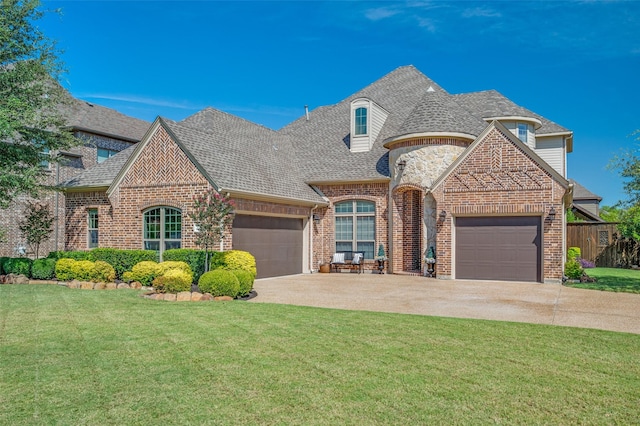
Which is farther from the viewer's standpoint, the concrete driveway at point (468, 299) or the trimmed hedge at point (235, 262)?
the trimmed hedge at point (235, 262)

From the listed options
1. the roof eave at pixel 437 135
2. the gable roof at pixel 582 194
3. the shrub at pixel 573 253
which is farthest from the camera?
the gable roof at pixel 582 194

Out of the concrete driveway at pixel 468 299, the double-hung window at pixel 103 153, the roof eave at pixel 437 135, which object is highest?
the double-hung window at pixel 103 153

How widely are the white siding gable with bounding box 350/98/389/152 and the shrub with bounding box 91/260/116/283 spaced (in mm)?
11634

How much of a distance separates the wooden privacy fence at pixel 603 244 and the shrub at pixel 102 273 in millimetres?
22938

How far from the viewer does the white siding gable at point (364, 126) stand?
21.8m

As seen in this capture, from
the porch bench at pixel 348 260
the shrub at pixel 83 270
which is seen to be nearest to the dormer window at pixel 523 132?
the porch bench at pixel 348 260

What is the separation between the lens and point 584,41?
18.5m

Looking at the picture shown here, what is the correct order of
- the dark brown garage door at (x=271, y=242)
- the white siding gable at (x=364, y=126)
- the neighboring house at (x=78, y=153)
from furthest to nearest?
1. the neighboring house at (x=78, y=153)
2. the white siding gable at (x=364, y=126)
3. the dark brown garage door at (x=271, y=242)

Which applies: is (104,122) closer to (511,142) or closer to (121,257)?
(121,257)

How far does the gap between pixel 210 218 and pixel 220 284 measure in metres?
2.72

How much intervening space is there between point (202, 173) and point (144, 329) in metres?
7.98

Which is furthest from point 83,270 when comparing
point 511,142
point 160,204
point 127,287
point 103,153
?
point 103,153

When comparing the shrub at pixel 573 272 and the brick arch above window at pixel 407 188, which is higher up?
the brick arch above window at pixel 407 188

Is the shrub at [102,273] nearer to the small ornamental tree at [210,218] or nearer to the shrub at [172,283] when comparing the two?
the small ornamental tree at [210,218]
